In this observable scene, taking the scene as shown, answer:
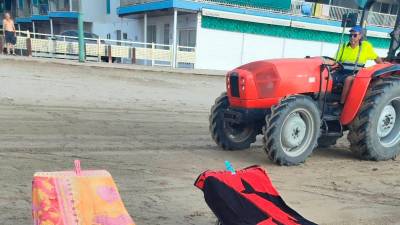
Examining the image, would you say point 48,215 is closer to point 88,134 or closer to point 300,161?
point 300,161

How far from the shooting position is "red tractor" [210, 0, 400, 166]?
5488mm

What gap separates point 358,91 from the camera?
5.82m

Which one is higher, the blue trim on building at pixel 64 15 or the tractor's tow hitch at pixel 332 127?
the blue trim on building at pixel 64 15

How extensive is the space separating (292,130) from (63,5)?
104 feet

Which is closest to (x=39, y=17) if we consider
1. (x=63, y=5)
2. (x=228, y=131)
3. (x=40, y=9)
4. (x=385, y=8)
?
(x=40, y=9)

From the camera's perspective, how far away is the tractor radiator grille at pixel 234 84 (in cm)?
566

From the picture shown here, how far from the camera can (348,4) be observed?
3234 cm

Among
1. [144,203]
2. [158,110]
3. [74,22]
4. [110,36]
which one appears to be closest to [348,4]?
[110,36]

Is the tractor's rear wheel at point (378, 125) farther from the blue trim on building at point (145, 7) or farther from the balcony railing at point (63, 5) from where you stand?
the balcony railing at point (63, 5)

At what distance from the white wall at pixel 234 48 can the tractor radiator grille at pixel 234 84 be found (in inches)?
651

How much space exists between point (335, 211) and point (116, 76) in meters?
11.7

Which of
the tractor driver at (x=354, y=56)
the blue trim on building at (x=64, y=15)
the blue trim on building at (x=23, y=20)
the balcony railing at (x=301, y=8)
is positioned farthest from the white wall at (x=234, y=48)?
the blue trim on building at (x=23, y=20)

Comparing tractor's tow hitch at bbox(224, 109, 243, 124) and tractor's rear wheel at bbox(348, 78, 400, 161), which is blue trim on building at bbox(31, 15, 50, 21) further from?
tractor's rear wheel at bbox(348, 78, 400, 161)

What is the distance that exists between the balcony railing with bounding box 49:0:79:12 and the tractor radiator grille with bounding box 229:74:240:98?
29.0 metres
